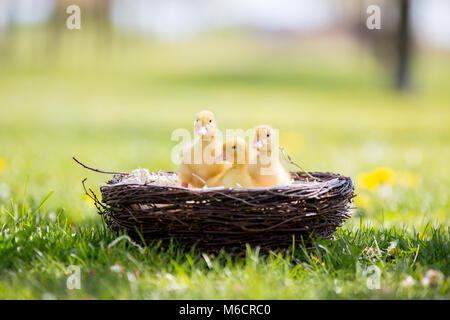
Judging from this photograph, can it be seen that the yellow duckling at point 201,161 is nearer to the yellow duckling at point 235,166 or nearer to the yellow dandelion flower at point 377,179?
the yellow duckling at point 235,166

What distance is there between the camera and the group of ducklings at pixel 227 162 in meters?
3.10

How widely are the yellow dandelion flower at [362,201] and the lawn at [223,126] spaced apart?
0.02m

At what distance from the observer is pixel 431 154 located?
301 inches

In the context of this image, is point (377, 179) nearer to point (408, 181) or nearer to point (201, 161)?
point (408, 181)

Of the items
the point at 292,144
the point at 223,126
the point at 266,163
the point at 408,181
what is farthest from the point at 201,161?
the point at 223,126

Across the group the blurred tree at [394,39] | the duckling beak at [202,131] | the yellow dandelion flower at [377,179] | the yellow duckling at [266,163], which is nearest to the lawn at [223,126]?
the yellow dandelion flower at [377,179]

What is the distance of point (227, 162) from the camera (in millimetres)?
3318

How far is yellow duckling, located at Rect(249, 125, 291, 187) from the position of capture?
309 cm

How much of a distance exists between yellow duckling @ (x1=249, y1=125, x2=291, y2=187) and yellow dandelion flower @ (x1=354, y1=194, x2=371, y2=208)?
1.54 meters

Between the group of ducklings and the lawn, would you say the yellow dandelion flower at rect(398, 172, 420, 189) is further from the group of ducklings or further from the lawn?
the group of ducklings
